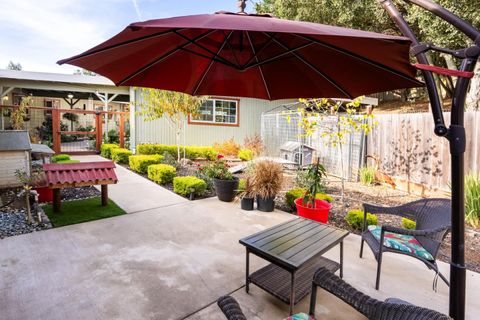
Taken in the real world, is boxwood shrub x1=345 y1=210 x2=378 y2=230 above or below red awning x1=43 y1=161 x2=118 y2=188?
below

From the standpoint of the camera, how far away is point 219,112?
→ 12453mm

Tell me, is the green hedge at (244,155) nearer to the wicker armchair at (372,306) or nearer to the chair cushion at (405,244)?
the chair cushion at (405,244)

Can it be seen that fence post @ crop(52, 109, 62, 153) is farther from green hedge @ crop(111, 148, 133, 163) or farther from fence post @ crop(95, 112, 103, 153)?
green hedge @ crop(111, 148, 133, 163)

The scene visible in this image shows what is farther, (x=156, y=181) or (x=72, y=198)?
(x=156, y=181)

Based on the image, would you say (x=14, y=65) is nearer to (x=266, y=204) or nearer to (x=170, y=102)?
(x=170, y=102)

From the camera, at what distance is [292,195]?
510cm

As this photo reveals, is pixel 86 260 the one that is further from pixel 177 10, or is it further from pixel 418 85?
pixel 177 10

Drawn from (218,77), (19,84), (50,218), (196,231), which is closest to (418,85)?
(218,77)

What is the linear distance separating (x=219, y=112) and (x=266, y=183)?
26.7ft

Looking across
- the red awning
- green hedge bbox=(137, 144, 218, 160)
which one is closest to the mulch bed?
the red awning

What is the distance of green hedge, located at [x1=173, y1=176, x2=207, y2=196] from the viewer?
556cm

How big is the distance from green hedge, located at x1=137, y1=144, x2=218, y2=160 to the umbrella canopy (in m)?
7.55

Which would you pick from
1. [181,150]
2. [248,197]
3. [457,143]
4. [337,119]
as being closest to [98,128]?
[181,150]

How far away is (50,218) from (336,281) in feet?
14.4
